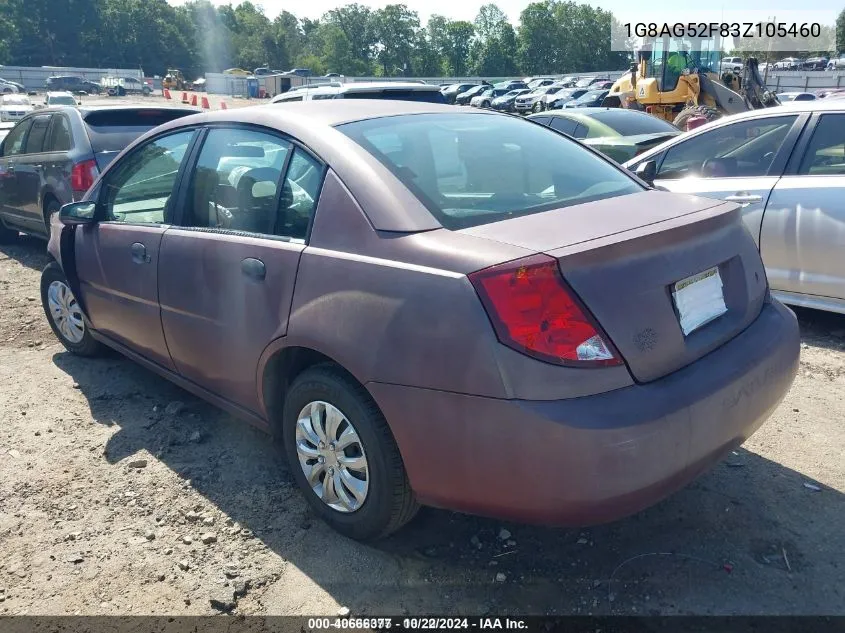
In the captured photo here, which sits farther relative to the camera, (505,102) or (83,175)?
(505,102)

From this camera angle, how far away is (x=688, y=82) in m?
16.7

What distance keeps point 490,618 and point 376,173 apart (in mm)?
1617

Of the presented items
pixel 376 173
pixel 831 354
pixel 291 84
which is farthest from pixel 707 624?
pixel 291 84

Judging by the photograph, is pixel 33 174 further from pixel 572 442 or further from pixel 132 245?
pixel 572 442

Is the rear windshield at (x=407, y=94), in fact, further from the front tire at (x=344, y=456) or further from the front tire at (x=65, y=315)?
the front tire at (x=344, y=456)

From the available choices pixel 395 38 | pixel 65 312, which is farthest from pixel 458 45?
pixel 65 312

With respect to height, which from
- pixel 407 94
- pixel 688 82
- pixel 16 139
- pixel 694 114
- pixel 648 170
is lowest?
pixel 648 170

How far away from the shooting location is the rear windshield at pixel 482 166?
8.69 ft

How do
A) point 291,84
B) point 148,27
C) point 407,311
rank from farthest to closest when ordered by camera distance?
point 148,27 → point 291,84 → point 407,311

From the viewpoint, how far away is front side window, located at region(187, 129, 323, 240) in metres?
2.88

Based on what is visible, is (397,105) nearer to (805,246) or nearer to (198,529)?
(198,529)

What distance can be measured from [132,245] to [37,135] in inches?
210

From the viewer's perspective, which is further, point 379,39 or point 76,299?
point 379,39

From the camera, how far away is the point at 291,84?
59.8m
